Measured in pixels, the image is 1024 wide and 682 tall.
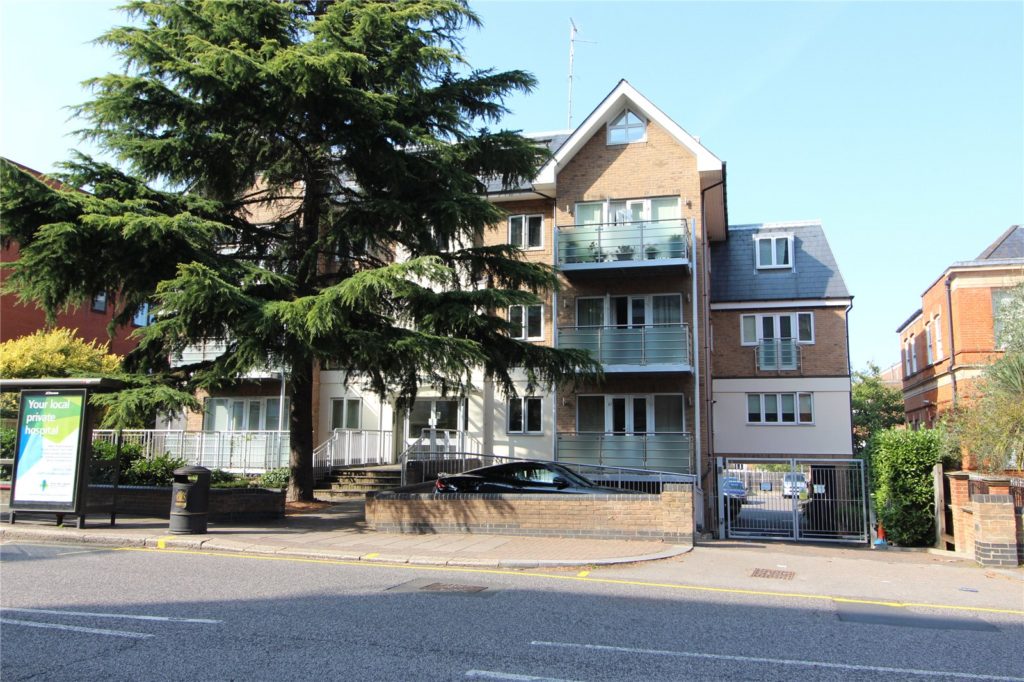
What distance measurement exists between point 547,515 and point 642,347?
9569 mm

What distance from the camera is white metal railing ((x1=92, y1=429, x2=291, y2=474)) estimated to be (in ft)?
77.8

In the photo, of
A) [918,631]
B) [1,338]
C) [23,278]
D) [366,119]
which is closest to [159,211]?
[23,278]

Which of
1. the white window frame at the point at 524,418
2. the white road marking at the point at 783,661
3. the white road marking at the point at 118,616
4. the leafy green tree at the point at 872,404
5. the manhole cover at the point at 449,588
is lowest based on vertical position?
the manhole cover at the point at 449,588

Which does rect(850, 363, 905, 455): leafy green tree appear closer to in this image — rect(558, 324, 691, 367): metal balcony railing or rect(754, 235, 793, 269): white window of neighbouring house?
rect(754, 235, 793, 269): white window of neighbouring house

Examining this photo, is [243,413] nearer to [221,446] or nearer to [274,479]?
[221,446]

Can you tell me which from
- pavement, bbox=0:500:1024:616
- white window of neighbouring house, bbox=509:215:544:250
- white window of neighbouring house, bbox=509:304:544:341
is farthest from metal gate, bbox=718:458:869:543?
white window of neighbouring house, bbox=509:215:544:250

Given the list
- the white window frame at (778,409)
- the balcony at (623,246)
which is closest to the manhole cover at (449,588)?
the balcony at (623,246)

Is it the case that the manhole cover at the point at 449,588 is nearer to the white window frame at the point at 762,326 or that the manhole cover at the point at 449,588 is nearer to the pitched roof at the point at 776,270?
the white window frame at the point at 762,326

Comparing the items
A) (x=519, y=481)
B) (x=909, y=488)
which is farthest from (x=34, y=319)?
(x=909, y=488)

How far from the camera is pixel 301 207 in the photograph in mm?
18531

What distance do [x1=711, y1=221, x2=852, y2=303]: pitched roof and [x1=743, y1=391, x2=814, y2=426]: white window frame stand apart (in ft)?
11.8

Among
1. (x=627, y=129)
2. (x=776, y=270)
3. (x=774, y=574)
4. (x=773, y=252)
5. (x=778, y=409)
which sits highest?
(x=627, y=129)

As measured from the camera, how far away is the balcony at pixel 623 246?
2211 centimetres

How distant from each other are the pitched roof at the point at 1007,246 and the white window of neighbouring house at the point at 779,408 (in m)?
10.2
